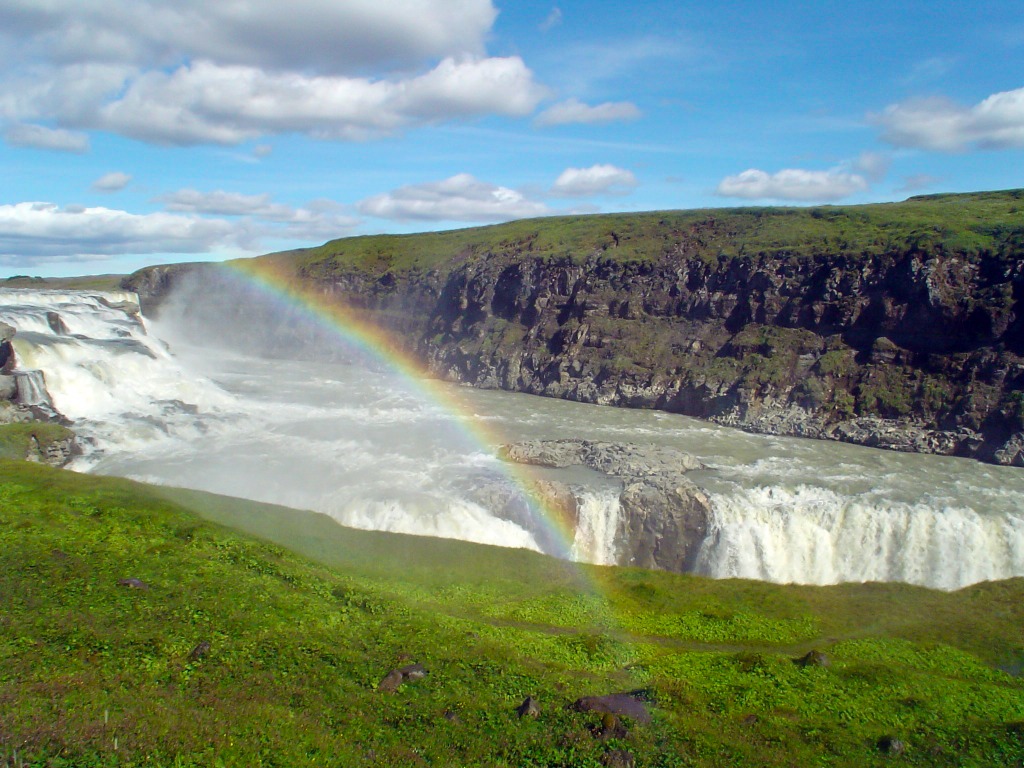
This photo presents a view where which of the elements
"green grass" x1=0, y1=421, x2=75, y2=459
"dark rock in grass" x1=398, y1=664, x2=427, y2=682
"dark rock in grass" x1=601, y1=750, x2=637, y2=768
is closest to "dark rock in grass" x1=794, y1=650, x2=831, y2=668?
"dark rock in grass" x1=601, y1=750, x2=637, y2=768

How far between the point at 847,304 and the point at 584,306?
70.9 feet

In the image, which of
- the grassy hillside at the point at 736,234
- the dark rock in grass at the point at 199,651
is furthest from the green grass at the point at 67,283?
the dark rock in grass at the point at 199,651

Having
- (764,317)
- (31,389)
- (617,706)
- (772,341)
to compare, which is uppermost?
(764,317)

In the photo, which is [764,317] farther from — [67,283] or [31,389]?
[67,283]

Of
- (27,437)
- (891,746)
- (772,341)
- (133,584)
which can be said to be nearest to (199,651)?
(133,584)

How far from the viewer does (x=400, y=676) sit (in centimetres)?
1364

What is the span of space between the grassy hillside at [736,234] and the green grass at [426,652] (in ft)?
110

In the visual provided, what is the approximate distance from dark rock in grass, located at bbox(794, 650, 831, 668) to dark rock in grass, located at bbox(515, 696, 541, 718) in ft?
25.8

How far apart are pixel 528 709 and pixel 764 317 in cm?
4832

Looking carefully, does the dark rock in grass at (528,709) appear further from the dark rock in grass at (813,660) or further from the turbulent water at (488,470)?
the turbulent water at (488,470)

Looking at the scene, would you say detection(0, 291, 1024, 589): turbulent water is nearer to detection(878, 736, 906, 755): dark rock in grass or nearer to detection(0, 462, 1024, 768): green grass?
detection(0, 462, 1024, 768): green grass

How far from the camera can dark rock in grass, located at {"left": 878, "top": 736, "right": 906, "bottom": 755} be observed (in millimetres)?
12648

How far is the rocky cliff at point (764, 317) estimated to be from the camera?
44469 millimetres

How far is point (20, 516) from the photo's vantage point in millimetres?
21156
